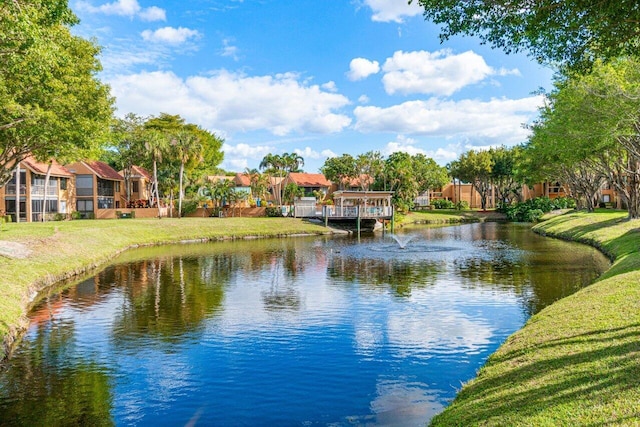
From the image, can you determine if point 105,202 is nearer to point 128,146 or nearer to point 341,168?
point 128,146

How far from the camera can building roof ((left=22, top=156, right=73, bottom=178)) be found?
2046 inches

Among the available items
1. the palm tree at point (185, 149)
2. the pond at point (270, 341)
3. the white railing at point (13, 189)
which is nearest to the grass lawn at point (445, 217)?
the palm tree at point (185, 149)

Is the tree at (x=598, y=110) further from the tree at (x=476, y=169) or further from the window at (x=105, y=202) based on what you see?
the tree at (x=476, y=169)

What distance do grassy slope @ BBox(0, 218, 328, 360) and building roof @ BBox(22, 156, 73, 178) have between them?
35.2 ft

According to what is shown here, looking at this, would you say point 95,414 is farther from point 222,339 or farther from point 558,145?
point 558,145

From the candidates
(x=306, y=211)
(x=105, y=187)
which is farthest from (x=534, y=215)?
(x=105, y=187)

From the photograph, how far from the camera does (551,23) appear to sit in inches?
476

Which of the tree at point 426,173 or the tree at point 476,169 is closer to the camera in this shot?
the tree at point 426,173

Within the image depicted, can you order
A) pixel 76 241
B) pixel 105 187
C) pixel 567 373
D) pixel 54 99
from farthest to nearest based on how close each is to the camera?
pixel 105 187 → pixel 76 241 → pixel 54 99 → pixel 567 373

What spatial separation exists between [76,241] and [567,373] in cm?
3175

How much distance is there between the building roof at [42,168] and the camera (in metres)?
52.0

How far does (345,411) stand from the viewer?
33.0ft

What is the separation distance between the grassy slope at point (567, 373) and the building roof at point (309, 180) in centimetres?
7616

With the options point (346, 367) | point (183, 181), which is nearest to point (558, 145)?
point (346, 367)
